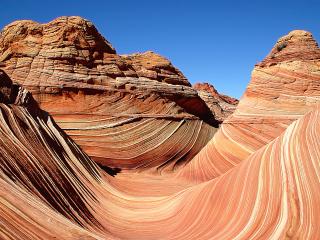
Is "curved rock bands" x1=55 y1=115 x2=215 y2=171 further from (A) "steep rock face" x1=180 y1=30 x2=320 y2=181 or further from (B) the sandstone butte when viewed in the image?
(B) the sandstone butte

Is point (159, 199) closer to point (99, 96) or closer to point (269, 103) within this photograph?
Answer: point (269, 103)

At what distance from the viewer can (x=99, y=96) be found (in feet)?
45.4

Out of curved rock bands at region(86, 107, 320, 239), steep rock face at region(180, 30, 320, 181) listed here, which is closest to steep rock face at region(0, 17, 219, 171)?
steep rock face at region(180, 30, 320, 181)

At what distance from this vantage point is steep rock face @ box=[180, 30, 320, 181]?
10.5 meters

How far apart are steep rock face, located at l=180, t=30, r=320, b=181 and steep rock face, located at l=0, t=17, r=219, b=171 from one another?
2.13m

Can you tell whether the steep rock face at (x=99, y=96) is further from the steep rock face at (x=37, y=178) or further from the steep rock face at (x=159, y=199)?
the steep rock face at (x=159, y=199)

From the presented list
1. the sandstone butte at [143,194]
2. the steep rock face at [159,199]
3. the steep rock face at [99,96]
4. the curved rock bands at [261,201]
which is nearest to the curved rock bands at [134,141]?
the steep rock face at [99,96]

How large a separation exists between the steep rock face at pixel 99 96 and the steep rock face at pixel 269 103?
2.13m

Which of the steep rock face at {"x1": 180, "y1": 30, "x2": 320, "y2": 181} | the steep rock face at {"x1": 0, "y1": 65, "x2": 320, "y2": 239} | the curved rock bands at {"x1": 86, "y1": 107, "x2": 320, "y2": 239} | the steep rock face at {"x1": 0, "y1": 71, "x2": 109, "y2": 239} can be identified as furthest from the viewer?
the steep rock face at {"x1": 180, "y1": 30, "x2": 320, "y2": 181}

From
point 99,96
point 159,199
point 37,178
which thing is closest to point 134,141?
point 99,96

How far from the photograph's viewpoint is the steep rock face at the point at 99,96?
13.0 metres

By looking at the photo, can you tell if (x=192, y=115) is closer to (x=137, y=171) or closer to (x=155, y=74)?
(x=155, y=74)

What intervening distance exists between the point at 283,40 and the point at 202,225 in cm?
980

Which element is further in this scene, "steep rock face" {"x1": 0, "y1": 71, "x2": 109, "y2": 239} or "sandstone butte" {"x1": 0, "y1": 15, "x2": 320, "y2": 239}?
"sandstone butte" {"x1": 0, "y1": 15, "x2": 320, "y2": 239}
